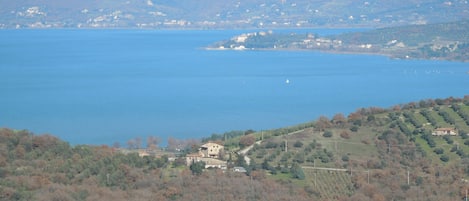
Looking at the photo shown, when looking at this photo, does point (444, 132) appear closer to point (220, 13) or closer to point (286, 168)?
point (286, 168)

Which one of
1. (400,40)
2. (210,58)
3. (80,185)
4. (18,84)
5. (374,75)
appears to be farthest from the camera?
(400,40)

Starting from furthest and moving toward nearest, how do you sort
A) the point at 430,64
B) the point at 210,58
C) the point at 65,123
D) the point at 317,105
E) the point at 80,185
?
the point at 210,58 → the point at 430,64 → the point at 317,105 → the point at 65,123 → the point at 80,185

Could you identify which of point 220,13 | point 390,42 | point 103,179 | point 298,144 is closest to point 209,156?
point 298,144

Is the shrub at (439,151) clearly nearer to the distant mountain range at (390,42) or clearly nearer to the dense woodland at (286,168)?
the dense woodland at (286,168)

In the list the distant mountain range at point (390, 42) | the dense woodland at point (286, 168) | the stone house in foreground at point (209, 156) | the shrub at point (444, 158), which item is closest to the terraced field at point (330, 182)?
the dense woodland at point (286, 168)

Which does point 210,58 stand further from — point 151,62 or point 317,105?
point 317,105

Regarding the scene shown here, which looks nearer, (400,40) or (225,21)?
(400,40)

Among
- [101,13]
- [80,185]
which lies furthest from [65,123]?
[101,13]
